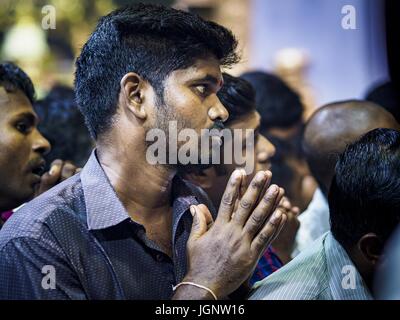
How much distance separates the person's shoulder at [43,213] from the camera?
160 cm

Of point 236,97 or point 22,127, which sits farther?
point 236,97

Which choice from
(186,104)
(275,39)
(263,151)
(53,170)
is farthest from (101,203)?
(275,39)

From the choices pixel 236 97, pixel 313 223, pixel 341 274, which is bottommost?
pixel 313 223

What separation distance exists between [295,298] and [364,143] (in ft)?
1.39

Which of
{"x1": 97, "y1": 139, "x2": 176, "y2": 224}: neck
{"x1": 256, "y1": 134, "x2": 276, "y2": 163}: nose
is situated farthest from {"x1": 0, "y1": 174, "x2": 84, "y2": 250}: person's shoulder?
{"x1": 256, "y1": 134, "x2": 276, "y2": 163}: nose

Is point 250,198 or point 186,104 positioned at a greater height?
point 186,104

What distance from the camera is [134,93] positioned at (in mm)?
1787

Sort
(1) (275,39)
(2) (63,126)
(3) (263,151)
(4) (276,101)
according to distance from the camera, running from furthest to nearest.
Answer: (4) (276,101), (1) (275,39), (2) (63,126), (3) (263,151)

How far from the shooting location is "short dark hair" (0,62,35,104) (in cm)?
206

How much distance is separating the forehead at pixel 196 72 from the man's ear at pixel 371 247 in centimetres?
56

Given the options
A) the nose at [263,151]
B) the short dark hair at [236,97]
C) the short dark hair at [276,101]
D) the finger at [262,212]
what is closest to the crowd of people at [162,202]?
the finger at [262,212]

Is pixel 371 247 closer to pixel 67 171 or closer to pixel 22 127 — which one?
pixel 67 171

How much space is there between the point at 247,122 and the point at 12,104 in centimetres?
73
